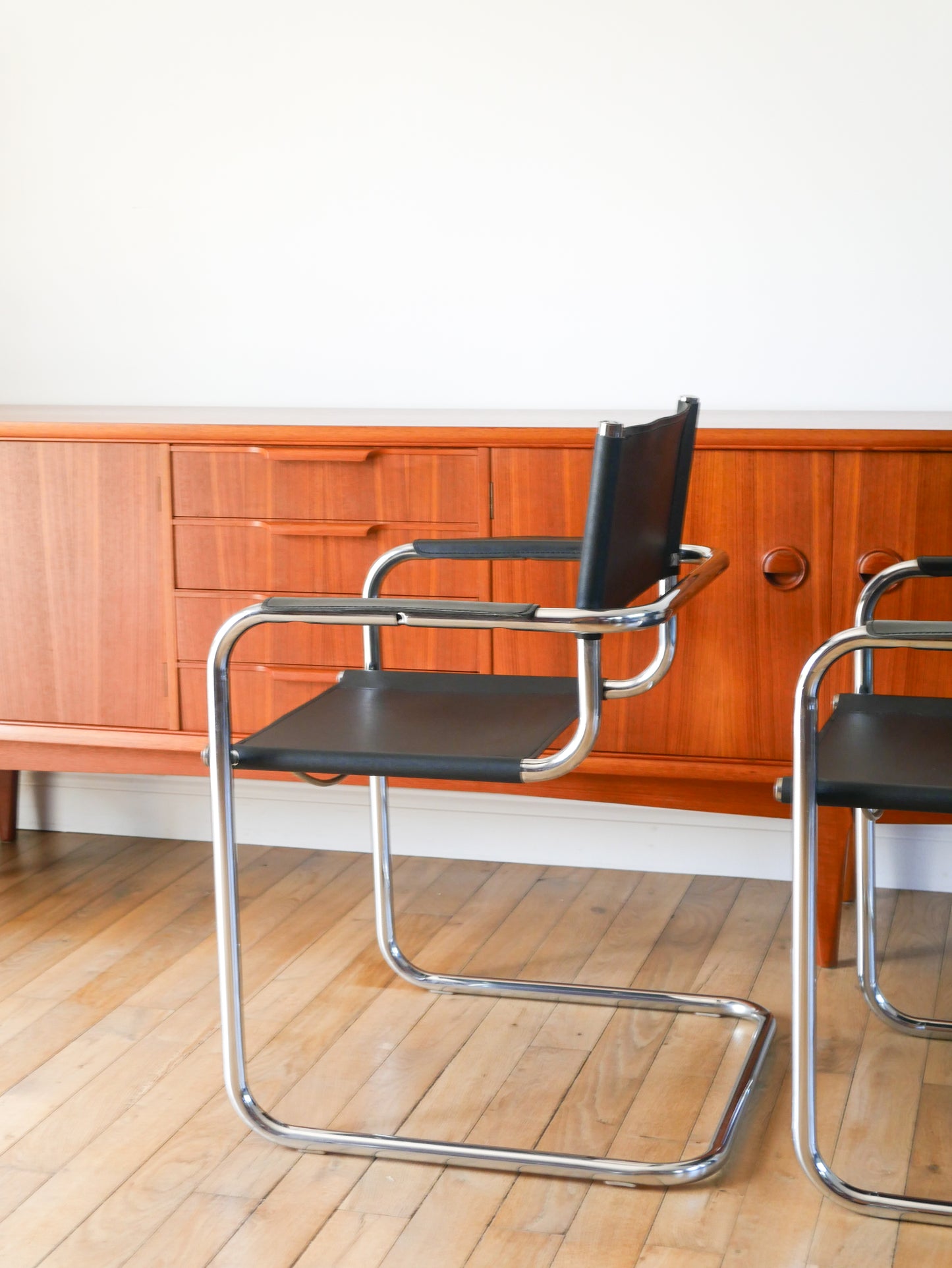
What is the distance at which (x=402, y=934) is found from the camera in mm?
2447

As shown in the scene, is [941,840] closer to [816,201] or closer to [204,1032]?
[816,201]

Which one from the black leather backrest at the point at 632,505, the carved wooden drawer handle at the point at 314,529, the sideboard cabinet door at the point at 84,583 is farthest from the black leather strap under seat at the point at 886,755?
the sideboard cabinet door at the point at 84,583

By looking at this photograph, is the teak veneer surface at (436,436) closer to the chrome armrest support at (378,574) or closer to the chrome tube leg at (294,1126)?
the chrome armrest support at (378,574)

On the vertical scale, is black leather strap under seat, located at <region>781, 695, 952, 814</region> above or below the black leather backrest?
below

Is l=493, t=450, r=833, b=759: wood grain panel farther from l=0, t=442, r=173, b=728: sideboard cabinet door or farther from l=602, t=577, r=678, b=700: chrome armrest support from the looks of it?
l=0, t=442, r=173, b=728: sideboard cabinet door

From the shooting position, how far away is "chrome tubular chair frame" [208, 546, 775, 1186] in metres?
1.58

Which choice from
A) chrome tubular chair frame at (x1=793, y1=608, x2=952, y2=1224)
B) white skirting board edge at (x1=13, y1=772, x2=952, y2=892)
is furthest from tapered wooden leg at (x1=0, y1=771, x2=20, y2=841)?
chrome tubular chair frame at (x1=793, y1=608, x2=952, y2=1224)

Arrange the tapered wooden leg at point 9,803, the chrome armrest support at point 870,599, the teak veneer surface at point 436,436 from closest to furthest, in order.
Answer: the chrome armrest support at point 870,599, the teak veneer surface at point 436,436, the tapered wooden leg at point 9,803

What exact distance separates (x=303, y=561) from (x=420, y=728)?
2.29 feet

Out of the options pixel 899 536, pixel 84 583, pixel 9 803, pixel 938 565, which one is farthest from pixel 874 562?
pixel 9 803

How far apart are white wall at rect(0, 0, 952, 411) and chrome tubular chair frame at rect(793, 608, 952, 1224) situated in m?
1.16

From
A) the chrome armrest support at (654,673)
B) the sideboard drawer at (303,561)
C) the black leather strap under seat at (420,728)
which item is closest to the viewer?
the black leather strap under seat at (420,728)

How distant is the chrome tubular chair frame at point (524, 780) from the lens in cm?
158

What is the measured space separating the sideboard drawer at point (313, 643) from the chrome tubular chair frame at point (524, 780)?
0.37 metres
